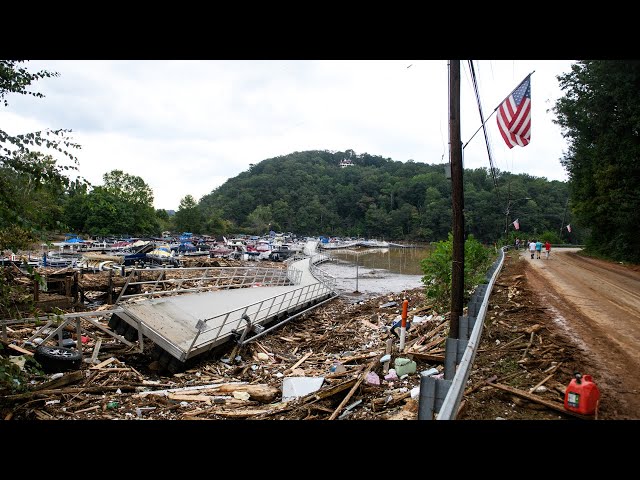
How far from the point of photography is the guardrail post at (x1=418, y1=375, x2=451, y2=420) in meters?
3.95

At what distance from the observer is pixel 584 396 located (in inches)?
174

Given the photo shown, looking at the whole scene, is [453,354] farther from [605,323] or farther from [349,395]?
[605,323]

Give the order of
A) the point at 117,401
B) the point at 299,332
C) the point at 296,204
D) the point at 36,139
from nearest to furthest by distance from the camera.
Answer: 1. the point at 36,139
2. the point at 117,401
3. the point at 299,332
4. the point at 296,204

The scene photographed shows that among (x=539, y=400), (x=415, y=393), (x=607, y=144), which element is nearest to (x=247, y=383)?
(x=415, y=393)

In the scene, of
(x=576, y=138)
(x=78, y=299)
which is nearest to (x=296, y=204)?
(x=576, y=138)

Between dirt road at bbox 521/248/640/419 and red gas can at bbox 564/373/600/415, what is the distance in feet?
1.28

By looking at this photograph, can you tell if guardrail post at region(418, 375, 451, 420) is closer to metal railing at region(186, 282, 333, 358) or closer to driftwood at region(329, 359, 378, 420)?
driftwood at region(329, 359, 378, 420)

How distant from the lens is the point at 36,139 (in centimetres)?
430

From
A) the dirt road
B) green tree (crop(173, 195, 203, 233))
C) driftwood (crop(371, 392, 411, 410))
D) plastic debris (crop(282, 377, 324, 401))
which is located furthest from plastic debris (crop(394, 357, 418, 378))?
green tree (crop(173, 195, 203, 233))

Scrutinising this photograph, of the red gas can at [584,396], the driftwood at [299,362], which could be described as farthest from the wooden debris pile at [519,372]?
the driftwood at [299,362]

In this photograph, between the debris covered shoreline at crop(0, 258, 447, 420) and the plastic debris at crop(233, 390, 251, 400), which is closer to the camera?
the debris covered shoreline at crop(0, 258, 447, 420)

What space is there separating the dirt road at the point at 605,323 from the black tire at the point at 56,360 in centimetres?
1007
